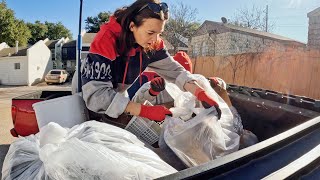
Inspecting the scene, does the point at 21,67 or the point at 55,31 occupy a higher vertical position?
the point at 55,31

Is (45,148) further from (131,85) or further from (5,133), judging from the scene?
(5,133)

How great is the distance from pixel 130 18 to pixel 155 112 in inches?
29.0

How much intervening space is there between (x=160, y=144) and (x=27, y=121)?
1161 mm

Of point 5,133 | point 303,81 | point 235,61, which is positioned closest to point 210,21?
point 235,61

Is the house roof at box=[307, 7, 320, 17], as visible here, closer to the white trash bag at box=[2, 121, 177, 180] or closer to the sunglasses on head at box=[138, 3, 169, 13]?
the sunglasses on head at box=[138, 3, 169, 13]

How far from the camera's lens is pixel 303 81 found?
1248 centimetres

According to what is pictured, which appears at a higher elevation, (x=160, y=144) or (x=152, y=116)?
(x=152, y=116)

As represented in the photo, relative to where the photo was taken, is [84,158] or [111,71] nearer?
[84,158]

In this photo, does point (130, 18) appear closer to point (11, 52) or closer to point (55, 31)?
point (11, 52)

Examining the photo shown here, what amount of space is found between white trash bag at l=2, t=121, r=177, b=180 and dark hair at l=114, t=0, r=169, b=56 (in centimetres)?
96

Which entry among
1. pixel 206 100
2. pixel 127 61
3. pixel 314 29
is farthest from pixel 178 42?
pixel 206 100

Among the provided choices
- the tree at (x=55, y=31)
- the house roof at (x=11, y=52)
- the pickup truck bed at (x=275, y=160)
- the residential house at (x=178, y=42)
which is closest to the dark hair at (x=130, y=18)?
the pickup truck bed at (x=275, y=160)

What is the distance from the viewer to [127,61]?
2.35 meters

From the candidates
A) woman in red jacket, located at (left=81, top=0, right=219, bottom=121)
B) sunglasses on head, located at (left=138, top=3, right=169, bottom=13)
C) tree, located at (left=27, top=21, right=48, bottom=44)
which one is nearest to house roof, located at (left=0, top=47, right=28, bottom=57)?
→ tree, located at (left=27, top=21, right=48, bottom=44)
